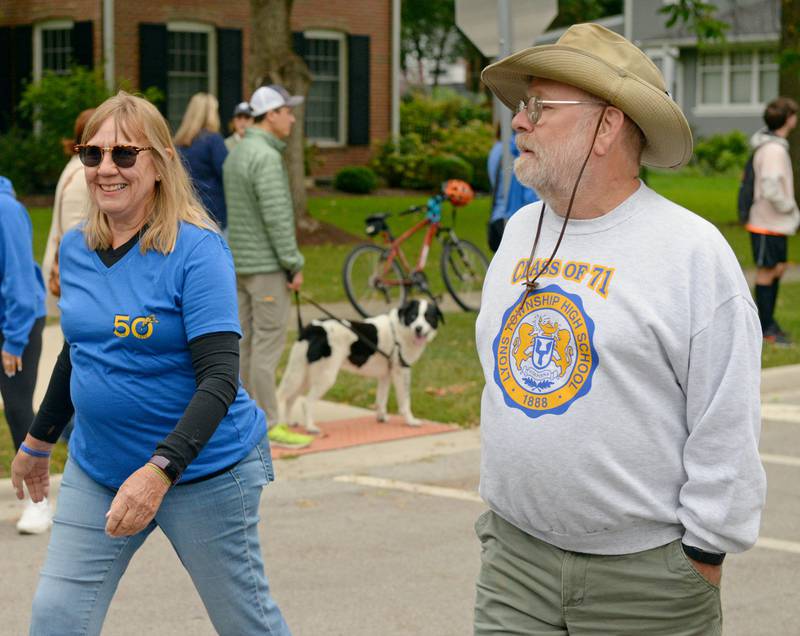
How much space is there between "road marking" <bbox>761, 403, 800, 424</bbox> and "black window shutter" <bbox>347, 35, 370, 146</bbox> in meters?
20.3

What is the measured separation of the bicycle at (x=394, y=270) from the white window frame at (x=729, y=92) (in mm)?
34683

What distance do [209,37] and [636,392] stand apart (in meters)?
25.8

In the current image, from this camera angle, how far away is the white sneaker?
667 cm

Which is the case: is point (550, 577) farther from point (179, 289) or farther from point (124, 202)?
point (124, 202)

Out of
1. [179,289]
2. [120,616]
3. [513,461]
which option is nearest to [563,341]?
[513,461]

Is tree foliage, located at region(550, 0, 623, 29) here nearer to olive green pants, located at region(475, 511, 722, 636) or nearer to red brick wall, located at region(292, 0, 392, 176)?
red brick wall, located at region(292, 0, 392, 176)

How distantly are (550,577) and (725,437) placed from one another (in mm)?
502

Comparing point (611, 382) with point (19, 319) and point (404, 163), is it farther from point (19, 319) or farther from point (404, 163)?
point (404, 163)

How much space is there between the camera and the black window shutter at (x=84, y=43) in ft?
85.8

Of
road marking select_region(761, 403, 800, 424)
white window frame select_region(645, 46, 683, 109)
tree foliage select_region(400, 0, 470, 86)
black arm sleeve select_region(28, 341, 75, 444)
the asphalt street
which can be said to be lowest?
the asphalt street

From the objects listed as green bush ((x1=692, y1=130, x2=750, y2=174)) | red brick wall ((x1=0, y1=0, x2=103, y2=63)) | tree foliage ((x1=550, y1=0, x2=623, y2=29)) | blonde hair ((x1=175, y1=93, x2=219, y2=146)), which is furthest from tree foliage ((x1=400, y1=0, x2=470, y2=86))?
blonde hair ((x1=175, y1=93, x2=219, y2=146))

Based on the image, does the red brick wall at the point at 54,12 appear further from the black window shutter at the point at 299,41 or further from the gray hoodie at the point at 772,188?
the gray hoodie at the point at 772,188

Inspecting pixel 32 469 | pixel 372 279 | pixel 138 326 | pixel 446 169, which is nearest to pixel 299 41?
pixel 446 169

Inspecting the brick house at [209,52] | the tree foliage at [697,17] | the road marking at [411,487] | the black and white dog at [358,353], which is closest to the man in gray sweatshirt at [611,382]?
the road marking at [411,487]
